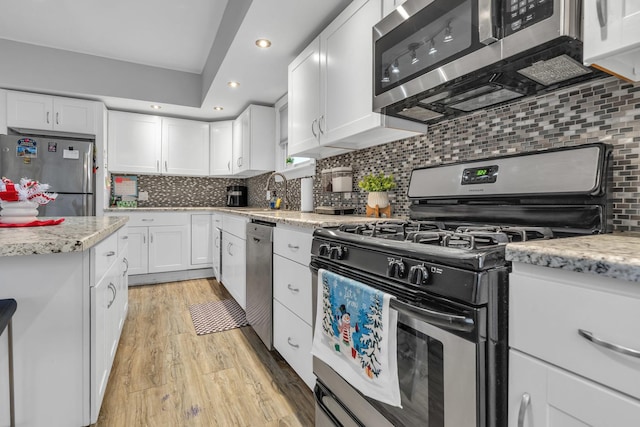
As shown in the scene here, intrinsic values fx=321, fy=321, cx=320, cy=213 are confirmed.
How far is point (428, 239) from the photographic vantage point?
1032 millimetres

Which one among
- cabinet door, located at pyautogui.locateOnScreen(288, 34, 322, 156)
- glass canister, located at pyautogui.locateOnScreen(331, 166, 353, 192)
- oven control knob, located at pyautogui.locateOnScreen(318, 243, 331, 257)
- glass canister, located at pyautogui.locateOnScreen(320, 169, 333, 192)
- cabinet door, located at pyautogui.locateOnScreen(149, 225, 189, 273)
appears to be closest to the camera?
oven control knob, located at pyautogui.locateOnScreen(318, 243, 331, 257)

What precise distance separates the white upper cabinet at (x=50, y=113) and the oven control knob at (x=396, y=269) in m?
3.88

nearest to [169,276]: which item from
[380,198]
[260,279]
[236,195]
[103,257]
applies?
[236,195]

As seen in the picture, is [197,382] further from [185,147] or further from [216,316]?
[185,147]

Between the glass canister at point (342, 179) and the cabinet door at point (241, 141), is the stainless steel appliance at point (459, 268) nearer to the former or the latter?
the glass canister at point (342, 179)

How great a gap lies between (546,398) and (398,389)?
14.7 inches

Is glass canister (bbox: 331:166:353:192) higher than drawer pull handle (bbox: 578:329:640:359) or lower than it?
higher

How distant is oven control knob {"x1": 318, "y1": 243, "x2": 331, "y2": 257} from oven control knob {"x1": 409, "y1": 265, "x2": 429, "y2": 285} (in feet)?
1.40

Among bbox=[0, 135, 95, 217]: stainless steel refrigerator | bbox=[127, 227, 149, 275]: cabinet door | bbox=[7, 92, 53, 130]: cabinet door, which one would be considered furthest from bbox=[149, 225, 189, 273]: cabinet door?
bbox=[7, 92, 53, 130]: cabinet door

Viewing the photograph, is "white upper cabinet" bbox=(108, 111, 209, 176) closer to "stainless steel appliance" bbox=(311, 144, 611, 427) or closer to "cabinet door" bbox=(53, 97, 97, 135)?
"cabinet door" bbox=(53, 97, 97, 135)

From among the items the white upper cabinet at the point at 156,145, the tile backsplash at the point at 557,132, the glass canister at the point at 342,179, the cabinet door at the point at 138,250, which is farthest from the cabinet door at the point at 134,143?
the tile backsplash at the point at 557,132

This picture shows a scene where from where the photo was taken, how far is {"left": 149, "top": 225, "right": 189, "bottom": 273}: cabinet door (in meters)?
3.87

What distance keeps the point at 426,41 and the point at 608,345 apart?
118cm

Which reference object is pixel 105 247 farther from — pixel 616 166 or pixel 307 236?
pixel 616 166
